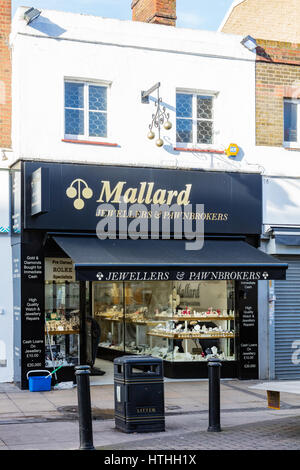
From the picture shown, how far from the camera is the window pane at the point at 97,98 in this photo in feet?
49.3

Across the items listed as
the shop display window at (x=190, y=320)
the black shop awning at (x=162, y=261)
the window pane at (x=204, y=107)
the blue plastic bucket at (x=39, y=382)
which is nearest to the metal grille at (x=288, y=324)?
the shop display window at (x=190, y=320)

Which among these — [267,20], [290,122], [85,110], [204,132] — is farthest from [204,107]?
[267,20]

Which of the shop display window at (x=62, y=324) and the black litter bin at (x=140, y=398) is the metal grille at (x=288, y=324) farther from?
the black litter bin at (x=140, y=398)

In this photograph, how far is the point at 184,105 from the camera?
15.7 meters

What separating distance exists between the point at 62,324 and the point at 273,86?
7.32 m

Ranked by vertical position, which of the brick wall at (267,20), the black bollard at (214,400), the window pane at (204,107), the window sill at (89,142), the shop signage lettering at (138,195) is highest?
the brick wall at (267,20)

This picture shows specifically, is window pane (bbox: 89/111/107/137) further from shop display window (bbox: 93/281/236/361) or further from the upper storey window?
shop display window (bbox: 93/281/236/361)

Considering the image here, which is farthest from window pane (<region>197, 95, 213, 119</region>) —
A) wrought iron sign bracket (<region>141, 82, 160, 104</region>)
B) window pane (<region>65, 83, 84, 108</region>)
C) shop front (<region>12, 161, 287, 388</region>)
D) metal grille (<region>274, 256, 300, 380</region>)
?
metal grille (<region>274, 256, 300, 380</region>)

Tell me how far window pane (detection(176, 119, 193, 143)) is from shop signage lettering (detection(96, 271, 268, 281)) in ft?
11.4

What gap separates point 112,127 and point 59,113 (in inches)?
47.7

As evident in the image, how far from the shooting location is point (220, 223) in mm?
15617

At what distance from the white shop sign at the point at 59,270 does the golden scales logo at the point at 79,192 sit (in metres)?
1.24

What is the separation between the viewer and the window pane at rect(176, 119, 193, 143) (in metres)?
15.6
